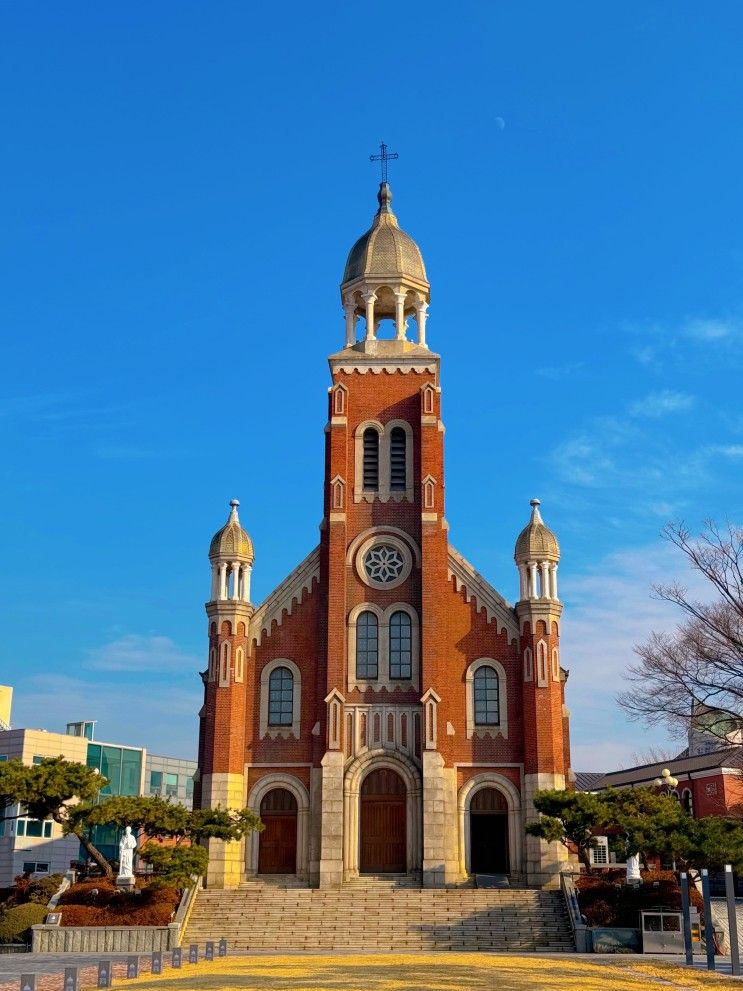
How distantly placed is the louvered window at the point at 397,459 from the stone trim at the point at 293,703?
9.01 m

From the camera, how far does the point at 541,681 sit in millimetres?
47469

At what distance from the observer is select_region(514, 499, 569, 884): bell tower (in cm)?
4550

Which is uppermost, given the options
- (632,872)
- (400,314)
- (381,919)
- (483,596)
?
(400,314)

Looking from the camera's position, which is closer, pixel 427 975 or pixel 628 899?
pixel 427 975

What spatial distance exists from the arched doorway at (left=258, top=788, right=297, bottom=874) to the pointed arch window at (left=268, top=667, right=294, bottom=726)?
285cm

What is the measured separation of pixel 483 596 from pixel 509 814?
9.01 meters

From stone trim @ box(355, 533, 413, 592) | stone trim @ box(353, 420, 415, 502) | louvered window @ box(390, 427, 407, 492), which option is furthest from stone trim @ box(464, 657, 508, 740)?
louvered window @ box(390, 427, 407, 492)

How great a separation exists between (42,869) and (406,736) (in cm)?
3315

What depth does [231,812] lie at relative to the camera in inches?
1811

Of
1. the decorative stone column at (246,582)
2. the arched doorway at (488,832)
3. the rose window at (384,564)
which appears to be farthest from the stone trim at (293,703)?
the arched doorway at (488,832)

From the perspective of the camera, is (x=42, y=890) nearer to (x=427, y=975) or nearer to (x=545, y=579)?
(x=427, y=975)

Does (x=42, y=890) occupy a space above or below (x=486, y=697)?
below

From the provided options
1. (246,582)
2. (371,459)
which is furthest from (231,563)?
(371,459)

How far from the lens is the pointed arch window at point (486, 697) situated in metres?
48.2
